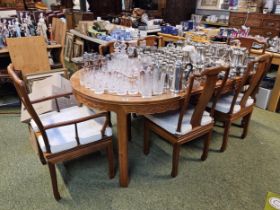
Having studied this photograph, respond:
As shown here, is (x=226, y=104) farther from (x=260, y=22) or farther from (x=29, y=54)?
(x=260, y=22)

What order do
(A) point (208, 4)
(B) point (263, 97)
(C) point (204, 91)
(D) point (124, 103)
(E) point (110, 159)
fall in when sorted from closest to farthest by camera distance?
(D) point (124, 103) < (C) point (204, 91) < (E) point (110, 159) < (B) point (263, 97) < (A) point (208, 4)

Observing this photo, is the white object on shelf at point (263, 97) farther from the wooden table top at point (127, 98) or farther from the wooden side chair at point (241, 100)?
the wooden table top at point (127, 98)

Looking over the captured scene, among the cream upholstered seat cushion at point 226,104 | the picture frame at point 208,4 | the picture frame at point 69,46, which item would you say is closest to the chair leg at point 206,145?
the cream upholstered seat cushion at point 226,104

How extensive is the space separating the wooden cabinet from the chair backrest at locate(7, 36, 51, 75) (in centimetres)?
367

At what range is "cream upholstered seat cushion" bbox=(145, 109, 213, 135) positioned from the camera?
170 centimetres

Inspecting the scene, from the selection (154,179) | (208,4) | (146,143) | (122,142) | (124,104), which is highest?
(208,4)

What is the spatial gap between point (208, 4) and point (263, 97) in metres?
3.45

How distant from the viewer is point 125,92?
5.08 ft

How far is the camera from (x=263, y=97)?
2.99 meters

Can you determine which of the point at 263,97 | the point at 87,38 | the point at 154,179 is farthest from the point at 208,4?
the point at 154,179

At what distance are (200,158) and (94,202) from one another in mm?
1026

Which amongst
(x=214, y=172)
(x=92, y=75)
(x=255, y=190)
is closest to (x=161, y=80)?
(x=92, y=75)

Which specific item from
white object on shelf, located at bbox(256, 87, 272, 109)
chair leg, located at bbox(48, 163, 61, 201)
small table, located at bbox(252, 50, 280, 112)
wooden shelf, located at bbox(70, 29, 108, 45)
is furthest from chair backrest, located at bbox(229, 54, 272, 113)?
wooden shelf, located at bbox(70, 29, 108, 45)

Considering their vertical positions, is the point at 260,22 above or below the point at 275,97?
above
